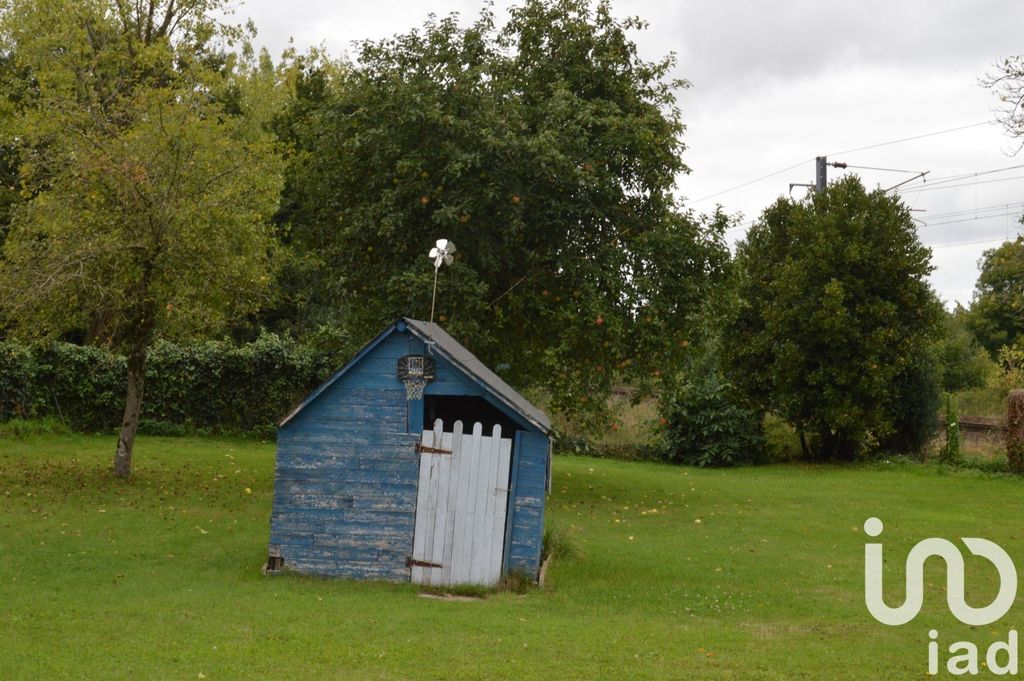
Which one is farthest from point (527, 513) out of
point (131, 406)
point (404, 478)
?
point (131, 406)

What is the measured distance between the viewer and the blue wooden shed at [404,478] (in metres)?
13.8

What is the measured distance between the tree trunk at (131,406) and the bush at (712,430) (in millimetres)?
16440

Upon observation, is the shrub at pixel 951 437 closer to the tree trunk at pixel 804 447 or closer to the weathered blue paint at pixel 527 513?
the tree trunk at pixel 804 447

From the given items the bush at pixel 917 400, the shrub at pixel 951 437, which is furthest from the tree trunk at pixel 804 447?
the shrub at pixel 951 437

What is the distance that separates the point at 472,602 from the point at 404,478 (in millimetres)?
1834

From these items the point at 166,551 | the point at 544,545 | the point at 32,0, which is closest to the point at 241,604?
the point at 166,551

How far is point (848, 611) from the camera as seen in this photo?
12.8 m

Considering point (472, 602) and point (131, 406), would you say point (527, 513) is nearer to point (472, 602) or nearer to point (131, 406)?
point (472, 602)

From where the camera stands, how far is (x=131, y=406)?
21.1 m

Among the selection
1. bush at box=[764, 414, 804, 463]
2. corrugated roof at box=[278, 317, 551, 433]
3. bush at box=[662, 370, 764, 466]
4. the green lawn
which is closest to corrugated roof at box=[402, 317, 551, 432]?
corrugated roof at box=[278, 317, 551, 433]

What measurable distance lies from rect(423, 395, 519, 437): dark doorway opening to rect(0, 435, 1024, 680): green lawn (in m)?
2.36

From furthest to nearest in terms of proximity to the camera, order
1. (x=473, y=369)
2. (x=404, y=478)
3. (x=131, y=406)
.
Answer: (x=131, y=406) < (x=473, y=369) < (x=404, y=478)

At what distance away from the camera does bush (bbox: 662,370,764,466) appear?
33.0 metres

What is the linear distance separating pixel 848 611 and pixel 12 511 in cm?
1287
